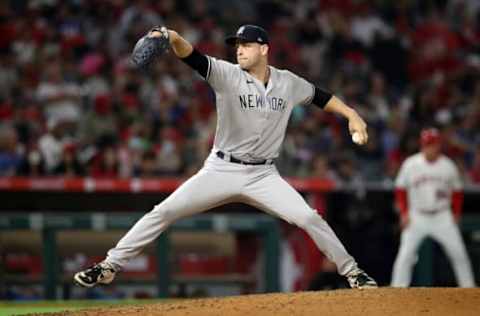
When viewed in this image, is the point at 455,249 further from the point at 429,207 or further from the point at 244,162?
the point at 244,162

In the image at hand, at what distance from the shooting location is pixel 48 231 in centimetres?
1170

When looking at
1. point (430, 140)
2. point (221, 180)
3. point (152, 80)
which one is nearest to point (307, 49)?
point (152, 80)

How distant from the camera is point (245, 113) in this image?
760 centimetres

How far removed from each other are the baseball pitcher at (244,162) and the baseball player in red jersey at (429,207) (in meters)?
3.97

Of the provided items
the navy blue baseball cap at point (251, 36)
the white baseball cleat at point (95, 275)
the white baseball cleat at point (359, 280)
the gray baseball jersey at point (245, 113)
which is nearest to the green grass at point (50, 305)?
the white baseball cleat at point (95, 275)

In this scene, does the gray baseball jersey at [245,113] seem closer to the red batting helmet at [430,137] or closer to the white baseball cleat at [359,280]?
the white baseball cleat at [359,280]

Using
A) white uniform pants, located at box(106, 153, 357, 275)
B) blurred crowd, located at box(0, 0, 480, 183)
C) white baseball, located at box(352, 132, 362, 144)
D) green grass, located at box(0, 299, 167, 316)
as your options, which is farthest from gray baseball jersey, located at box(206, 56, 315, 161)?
blurred crowd, located at box(0, 0, 480, 183)

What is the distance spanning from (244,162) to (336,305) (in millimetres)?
1303

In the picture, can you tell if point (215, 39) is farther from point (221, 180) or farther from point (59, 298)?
point (221, 180)

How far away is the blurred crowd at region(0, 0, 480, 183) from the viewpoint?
13.1 m

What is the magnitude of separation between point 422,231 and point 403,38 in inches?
256

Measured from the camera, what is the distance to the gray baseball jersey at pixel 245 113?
756cm

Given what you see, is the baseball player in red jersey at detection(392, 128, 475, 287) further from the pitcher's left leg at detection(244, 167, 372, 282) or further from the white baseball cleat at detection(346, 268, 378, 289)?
the pitcher's left leg at detection(244, 167, 372, 282)

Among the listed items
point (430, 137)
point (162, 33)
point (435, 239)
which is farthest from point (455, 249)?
point (162, 33)
